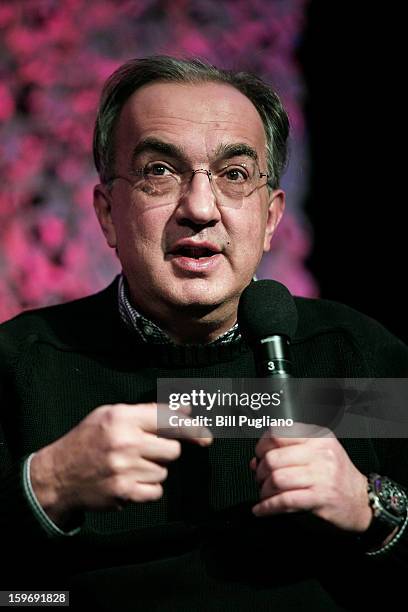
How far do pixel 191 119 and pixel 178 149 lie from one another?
0.26 ft

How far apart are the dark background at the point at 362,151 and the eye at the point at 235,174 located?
2.84 ft

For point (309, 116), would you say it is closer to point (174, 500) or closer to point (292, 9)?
point (292, 9)

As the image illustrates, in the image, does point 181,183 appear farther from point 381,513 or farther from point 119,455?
point 381,513

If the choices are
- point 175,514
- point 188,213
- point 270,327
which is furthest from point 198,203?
point 175,514

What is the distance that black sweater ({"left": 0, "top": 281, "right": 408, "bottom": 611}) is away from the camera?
58.2 inches

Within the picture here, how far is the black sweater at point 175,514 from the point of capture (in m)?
1.48

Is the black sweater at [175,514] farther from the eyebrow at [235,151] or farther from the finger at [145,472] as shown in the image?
the eyebrow at [235,151]

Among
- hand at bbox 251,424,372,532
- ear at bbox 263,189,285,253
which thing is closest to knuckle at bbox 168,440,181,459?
hand at bbox 251,424,372,532

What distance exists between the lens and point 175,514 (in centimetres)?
156

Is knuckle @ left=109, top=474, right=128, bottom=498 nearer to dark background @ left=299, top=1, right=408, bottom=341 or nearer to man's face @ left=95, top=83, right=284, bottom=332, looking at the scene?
man's face @ left=95, top=83, right=284, bottom=332

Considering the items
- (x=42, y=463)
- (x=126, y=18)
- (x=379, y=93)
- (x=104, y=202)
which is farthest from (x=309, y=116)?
(x=42, y=463)

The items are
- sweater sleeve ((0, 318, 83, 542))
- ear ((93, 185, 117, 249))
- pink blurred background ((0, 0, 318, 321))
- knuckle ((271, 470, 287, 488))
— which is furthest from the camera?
pink blurred background ((0, 0, 318, 321))

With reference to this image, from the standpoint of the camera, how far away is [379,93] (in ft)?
7.91

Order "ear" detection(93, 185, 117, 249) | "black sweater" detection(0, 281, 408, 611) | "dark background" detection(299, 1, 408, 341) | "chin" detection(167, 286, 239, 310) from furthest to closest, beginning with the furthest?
"dark background" detection(299, 1, 408, 341)
"ear" detection(93, 185, 117, 249)
"chin" detection(167, 286, 239, 310)
"black sweater" detection(0, 281, 408, 611)
